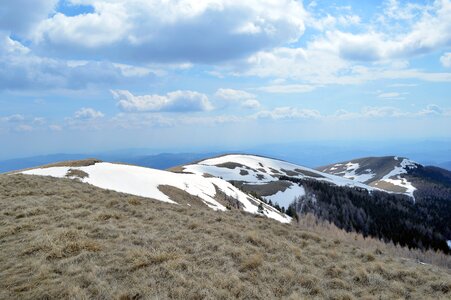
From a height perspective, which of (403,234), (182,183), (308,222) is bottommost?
(403,234)

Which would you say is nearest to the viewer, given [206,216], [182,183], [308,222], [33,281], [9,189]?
[33,281]

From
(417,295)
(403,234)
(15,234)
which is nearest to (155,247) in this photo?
(15,234)

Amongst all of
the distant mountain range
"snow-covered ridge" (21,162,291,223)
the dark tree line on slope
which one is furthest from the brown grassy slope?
the dark tree line on slope

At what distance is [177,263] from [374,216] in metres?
145

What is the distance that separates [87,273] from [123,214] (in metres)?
10.7

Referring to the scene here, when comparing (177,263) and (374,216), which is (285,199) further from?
(177,263)

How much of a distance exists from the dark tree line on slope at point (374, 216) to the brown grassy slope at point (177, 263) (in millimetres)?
93460

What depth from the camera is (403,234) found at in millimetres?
123938

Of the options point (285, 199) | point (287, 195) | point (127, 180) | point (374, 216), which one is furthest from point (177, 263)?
point (374, 216)

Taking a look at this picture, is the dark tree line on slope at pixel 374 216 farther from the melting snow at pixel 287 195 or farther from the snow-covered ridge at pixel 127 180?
the snow-covered ridge at pixel 127 180

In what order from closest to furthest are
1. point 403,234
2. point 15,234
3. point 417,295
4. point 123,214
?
1. point 417,295
2. point 15,234
3. point 123,214
4. point 403,234

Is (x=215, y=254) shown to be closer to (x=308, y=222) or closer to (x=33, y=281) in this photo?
(x=33, y=281)

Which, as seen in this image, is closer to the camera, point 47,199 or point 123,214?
point 123,214

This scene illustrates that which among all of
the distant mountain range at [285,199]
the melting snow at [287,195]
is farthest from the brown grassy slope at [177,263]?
the melting snow at [287,195]
